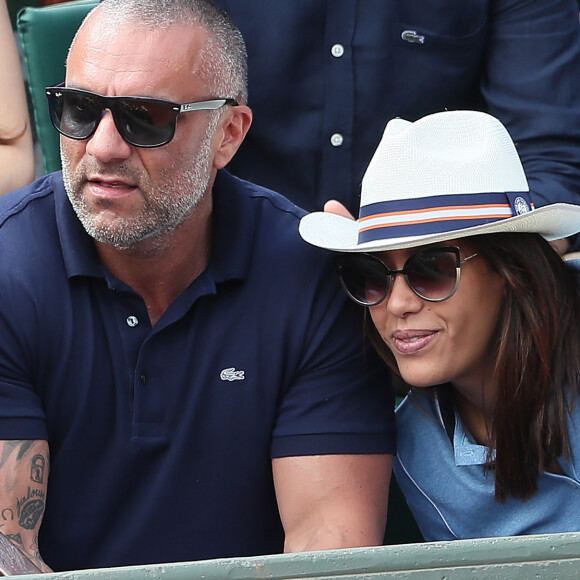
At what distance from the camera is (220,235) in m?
1.94

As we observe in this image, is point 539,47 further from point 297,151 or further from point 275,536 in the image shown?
point 275,536

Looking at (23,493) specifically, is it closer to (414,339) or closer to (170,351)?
(170,351)

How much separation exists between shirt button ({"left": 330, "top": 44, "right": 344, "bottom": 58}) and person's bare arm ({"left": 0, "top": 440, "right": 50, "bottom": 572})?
1027 millimetres

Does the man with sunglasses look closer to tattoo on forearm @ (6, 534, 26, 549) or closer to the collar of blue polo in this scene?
tattoo on forearm @ (6, 534, 26, 549)

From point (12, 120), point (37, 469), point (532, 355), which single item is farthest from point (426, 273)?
point (12, 120)

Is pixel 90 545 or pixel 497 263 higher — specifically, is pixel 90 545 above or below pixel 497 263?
below

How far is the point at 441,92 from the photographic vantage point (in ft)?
7.80

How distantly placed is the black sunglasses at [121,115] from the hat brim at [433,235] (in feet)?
0.93

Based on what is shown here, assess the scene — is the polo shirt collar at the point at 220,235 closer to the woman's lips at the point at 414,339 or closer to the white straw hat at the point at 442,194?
the white straw hat at the point at 442,194

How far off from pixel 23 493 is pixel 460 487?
697 mm

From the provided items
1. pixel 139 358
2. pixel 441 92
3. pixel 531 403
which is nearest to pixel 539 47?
pixel 441 92

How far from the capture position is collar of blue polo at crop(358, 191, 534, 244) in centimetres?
170

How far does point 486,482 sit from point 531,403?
0.17 metres

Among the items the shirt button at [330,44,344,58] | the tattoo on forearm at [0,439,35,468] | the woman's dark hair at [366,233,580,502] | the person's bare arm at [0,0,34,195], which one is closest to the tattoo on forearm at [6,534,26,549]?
the tattoo on forearm at [0,439,35,468]
